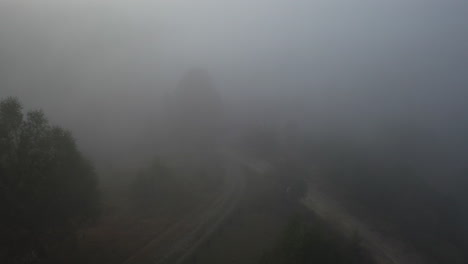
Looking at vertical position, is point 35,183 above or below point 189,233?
above

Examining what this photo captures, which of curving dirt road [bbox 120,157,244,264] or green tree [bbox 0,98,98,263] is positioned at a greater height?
green tree [bbox 0,98,98,263]

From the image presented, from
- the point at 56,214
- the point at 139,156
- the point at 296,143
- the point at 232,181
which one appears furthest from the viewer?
the point at 296,143

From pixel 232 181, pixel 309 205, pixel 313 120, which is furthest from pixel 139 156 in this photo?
pixel 313 120

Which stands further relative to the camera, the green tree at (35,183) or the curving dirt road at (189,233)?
the curving dirt road at (189,233)

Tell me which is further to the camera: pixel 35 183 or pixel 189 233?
pixel 189 233

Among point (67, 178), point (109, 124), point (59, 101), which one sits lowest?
point (59, 101)

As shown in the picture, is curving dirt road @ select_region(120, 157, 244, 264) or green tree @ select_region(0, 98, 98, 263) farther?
curving dirt road @ select_region(120, 157, 244, 264)

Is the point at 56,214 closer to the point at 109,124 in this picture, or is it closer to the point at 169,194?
the point at 169,194

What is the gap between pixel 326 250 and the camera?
768 inches

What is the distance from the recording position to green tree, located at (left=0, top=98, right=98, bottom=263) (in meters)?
19.5

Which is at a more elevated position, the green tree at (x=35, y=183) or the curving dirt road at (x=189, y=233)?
the green tree at (x=35, y=183)

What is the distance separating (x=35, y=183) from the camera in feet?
66.8

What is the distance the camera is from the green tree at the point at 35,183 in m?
19.5

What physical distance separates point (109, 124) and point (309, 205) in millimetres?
52850
